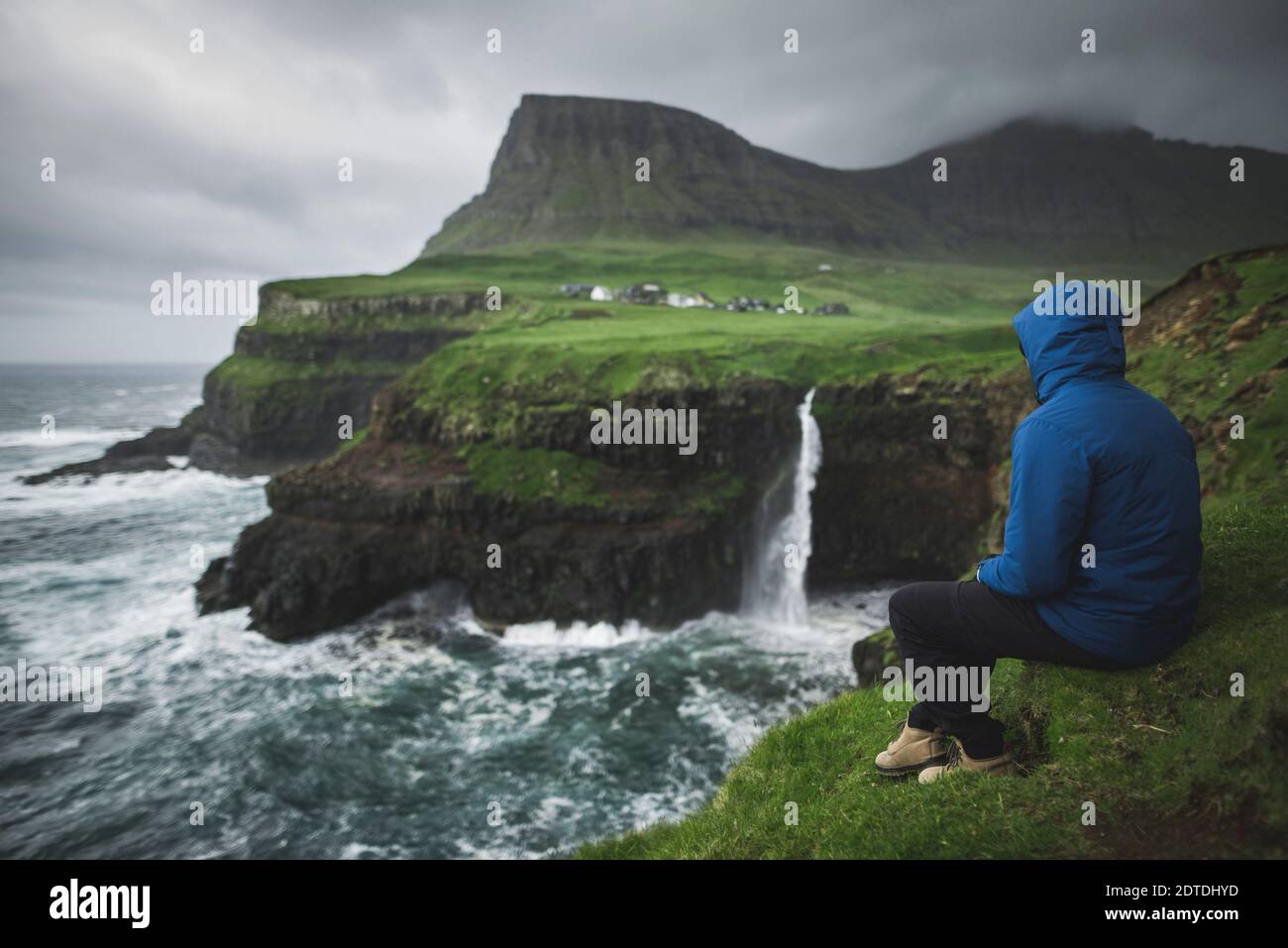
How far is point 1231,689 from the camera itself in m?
4.91

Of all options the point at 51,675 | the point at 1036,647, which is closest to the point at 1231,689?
the point at 1036,647

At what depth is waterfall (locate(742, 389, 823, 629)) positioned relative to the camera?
1379 inches

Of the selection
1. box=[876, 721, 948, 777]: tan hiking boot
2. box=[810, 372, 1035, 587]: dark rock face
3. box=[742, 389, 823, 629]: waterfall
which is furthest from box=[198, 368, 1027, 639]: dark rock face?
box=[876, 721, 948, 777]: tan hiking boot

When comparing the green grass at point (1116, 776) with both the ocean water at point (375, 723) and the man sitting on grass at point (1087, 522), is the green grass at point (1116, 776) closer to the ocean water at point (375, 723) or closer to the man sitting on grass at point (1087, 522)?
the man sitting on grass at point (1087, 522)

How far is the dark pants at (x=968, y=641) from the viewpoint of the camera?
17.1 feet

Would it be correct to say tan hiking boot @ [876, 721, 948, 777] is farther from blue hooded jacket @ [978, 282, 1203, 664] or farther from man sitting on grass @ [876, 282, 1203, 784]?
blue hooded jacket @ [978, 282, 1203, 664]

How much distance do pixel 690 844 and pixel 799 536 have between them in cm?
3059

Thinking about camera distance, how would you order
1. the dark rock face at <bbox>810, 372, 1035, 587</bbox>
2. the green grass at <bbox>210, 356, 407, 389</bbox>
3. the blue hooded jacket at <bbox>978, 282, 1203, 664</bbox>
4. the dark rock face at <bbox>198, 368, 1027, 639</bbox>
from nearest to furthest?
the blue hooded jacket at <bbox>978, 282, 1203, 664</bbox>
the dark rock face at <bbox>198, 368, 1027, 639</bbox>
the dark rock face at <bbox>810, 372, 1035, 587</bbox>
the green grass at <bbox>210, 356, 407, 389</bbox>

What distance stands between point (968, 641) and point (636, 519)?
29.3m

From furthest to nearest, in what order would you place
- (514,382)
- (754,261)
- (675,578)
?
(754,261) < (514,382) < (675,578)

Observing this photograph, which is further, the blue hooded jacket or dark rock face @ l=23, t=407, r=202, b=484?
dark rock face @ l=23, t=407, r=202, b=484

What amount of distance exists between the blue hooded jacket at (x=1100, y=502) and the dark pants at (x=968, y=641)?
0.15 meters

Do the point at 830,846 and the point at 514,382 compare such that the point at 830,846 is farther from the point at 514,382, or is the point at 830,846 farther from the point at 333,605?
the point at 514,382

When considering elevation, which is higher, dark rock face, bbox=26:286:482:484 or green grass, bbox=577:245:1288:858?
dark rock face, bbox=26:286:482:484
